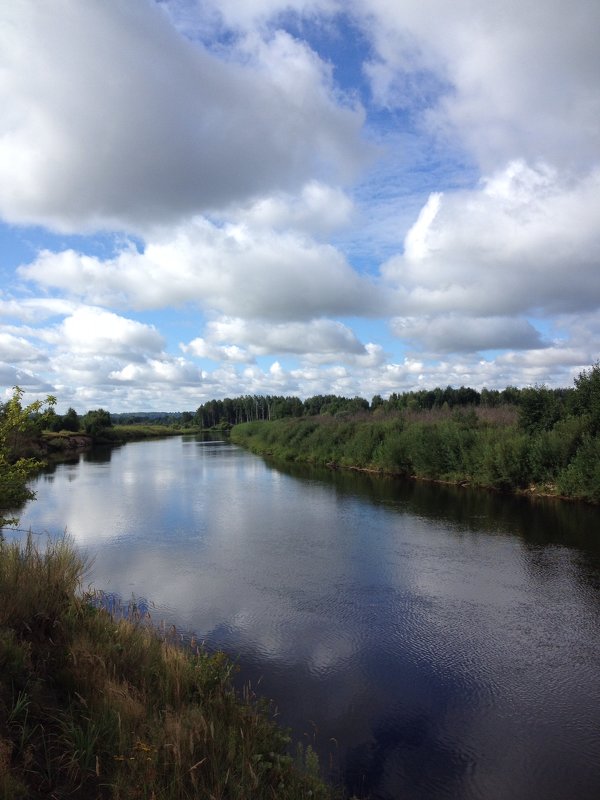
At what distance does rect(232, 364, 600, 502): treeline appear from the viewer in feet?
76.6

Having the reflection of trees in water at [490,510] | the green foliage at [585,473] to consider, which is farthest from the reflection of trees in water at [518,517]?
the green foliage at [585,473]

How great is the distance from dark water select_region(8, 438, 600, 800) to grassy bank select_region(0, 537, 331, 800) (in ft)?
4.82

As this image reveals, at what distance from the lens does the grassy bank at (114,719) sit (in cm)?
450

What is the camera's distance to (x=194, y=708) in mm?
5762

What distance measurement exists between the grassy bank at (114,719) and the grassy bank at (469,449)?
1943 cm

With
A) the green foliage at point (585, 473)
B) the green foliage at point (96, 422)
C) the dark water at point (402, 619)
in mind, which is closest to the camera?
the dark water at point (402, 619)

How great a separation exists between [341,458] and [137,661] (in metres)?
34.0

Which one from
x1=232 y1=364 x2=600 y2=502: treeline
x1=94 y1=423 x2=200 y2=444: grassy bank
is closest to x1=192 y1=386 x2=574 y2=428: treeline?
x1=232 y1=364 x2=600 y2=502: treeline

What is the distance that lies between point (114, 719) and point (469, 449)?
2597cm

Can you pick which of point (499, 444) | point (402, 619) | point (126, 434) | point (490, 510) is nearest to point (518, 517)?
point (490, 510)

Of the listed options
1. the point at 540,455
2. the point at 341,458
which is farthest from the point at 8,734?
the point at 341,458

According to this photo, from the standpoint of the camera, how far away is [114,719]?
5.20 metres

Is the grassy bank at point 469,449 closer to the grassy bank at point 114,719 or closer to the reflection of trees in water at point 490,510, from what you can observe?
the reflection of trees in water at point 490,510

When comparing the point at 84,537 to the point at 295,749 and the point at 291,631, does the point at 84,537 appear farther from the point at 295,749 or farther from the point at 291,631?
the point at 295,749
